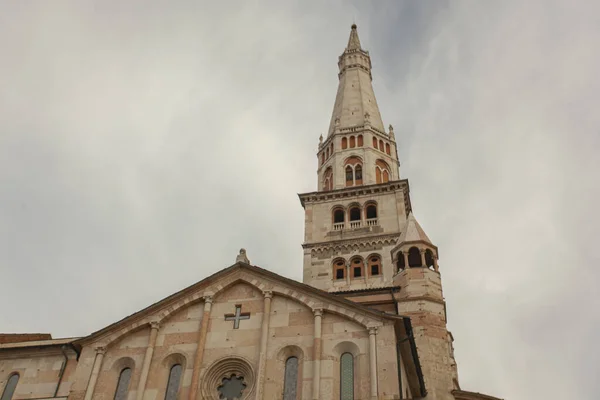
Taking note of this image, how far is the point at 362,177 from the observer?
5431 centimetres

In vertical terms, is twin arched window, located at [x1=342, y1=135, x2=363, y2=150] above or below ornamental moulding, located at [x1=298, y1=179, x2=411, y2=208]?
above

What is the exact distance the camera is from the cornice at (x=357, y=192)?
→ 50.9 m

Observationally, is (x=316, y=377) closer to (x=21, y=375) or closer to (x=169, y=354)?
(x=169, y=354)

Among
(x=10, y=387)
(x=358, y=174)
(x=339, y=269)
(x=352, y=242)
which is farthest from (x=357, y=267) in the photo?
(x=10, y=387)

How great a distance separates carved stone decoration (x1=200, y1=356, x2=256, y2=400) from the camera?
73.7 ft

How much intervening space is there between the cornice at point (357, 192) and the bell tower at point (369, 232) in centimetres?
8

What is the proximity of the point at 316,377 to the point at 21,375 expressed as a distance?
14591mm

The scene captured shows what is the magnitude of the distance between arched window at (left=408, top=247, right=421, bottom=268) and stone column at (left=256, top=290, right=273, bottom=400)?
40.0 feet

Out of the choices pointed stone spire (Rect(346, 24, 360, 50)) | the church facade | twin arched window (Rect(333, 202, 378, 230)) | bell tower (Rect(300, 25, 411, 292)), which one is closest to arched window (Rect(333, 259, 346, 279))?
bell tower (Rect(300, 25, 411, 292))

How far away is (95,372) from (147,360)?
2150 mm

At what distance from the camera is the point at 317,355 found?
22.1 metres

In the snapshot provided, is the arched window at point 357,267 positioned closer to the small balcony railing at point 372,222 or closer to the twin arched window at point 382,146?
the small balcony railing at point 372,222

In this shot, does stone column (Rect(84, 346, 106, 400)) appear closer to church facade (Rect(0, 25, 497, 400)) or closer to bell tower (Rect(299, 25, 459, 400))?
church facade (Rect(0, 25, 497, 400))

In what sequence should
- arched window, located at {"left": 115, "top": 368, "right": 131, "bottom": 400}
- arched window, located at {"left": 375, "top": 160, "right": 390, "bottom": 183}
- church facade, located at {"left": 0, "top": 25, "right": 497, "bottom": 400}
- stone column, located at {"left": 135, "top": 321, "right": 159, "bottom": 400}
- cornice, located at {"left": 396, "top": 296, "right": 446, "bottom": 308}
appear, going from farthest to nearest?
arched window, located at {"left": 375, "top": 160, "right": 390, "bottom": 183} < cornice, located at {"left": 396, "top": 296, "right": 446, "bottom": 308} < arched window, located at {"left": 115, "top": 368, "right": 131, "bottom": 400} < stone column, located at {"left": 135, "top": 321, "right": 159, "bottom": 400} < church facade, located at {"left": 0, "top": 25, "right": 497, "bottom": 400}
